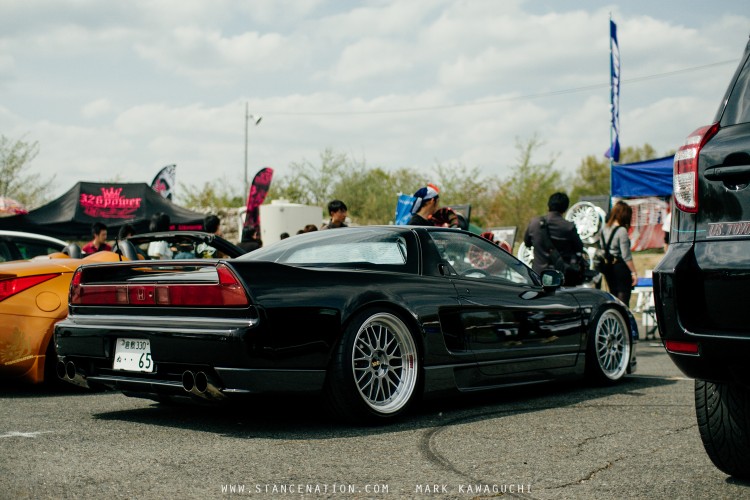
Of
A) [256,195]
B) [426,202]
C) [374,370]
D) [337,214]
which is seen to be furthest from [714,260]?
[256,195]

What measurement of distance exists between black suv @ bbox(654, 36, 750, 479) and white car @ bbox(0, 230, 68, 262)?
6.59 meters

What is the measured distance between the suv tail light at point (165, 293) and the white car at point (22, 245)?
11.5 ft

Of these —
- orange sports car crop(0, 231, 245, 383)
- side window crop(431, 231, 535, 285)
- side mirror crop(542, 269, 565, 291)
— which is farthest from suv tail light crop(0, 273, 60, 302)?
side mirror crop(542, 269, 565, 291)

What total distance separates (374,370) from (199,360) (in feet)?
3.25

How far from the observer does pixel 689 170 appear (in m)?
3.13

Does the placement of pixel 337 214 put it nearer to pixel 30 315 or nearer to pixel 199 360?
pixel 30 315

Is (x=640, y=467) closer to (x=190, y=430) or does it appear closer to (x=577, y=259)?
(x=190, y=430)

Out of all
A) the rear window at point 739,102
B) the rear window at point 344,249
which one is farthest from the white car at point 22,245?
the rear window at point 739,102

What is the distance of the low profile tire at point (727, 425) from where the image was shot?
3312 mm

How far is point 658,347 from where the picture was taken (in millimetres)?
9953

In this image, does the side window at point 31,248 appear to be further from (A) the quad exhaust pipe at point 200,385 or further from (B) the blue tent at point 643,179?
(B) the blue tent at point 643,179

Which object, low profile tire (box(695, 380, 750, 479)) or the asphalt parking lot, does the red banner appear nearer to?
the asphalt parking lot

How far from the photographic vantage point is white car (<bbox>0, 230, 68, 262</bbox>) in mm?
8258

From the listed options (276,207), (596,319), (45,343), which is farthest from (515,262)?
(276,207)
